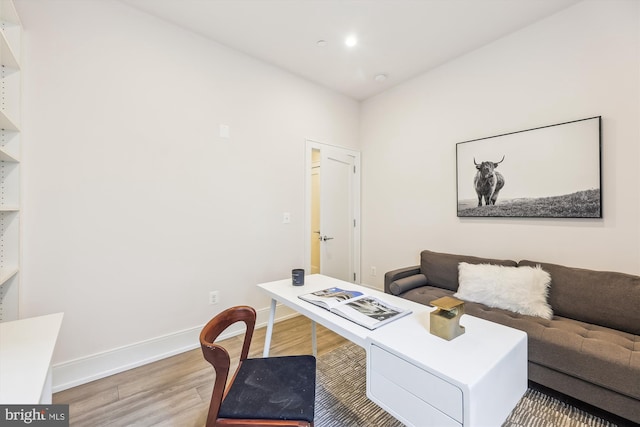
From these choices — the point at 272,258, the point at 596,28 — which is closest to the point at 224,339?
the point at 272,258

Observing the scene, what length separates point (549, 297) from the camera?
209 centimetres

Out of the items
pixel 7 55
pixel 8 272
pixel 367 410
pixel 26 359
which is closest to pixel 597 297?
pixel 367 410

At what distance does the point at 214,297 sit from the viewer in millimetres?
2596

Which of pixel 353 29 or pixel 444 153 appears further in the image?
pixel 444 153

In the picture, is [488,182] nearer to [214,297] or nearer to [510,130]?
[510,130]

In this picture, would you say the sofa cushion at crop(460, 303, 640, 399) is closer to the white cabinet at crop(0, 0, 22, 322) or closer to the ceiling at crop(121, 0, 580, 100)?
the ceiling at crop(121, 0, 580, 100)

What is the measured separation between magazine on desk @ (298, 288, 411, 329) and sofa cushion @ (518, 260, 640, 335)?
151 centimetres

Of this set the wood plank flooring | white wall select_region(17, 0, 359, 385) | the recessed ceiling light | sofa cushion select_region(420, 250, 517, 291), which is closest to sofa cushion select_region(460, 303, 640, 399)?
sofa cushion select_region(420, 250, 517, 291)

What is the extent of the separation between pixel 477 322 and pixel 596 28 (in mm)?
2508

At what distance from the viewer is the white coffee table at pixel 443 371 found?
0.87 meters

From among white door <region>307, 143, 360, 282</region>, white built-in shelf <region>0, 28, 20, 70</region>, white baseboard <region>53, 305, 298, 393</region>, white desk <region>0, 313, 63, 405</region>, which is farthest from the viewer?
white door <region>307, 143, 360, 282</region>

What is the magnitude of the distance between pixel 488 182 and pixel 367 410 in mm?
2268

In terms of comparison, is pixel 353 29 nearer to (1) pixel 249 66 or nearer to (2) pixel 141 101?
(1) pixel 249 66

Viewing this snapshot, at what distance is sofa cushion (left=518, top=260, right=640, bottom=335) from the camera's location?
178 cm
